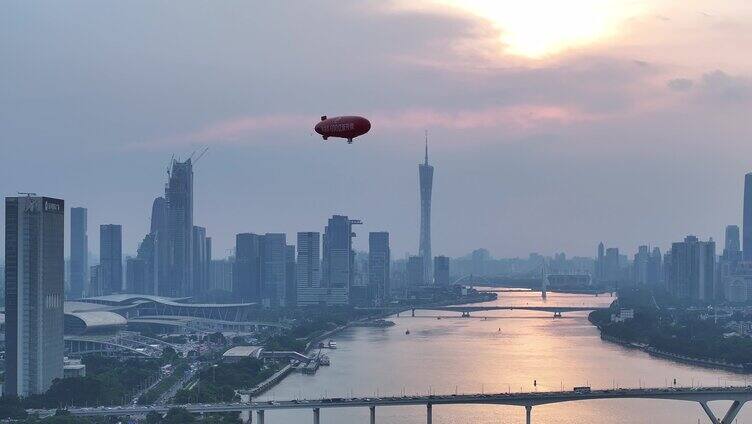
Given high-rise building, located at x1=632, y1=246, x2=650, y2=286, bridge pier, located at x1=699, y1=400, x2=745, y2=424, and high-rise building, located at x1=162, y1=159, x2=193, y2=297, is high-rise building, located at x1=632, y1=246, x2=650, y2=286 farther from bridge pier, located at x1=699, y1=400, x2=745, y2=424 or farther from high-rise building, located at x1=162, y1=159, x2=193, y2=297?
bridge pier, located at x1=699, y1=400, x2=745, y2=424

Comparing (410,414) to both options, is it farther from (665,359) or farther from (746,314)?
(746,314)

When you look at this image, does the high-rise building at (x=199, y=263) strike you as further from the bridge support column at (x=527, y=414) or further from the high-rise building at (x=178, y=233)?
the bridge support column at (x=527, y=414)

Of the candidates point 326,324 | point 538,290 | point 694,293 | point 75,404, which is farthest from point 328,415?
point 538,290

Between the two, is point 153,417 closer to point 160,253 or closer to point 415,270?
point 160,253

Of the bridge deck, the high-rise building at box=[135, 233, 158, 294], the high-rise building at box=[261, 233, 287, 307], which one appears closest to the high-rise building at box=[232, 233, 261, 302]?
the high-rise building at box=[261, 233, 287, 307]

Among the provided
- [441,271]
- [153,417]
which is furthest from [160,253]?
[153,417]

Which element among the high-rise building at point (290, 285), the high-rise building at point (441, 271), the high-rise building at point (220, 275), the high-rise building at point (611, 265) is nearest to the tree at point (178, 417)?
the high-rise building at point (290, 285)
